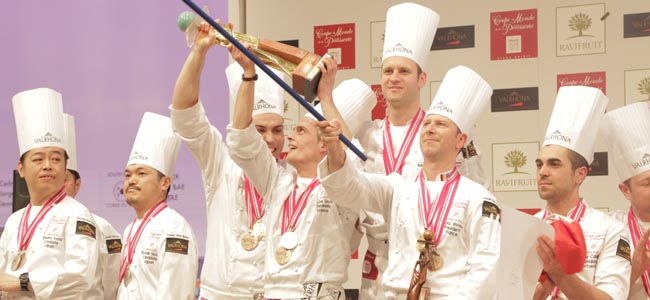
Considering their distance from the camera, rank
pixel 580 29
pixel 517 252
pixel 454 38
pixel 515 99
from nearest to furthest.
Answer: pixel 517 252
pixel 580 29
pixel 515 99
pixel 454 38

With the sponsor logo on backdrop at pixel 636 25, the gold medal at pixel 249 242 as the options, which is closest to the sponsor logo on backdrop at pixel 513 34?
the sponsor logo on backdrop at pixel 636 25

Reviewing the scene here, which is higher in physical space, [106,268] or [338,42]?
[338,42]

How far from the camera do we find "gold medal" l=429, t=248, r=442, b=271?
3.75 metres

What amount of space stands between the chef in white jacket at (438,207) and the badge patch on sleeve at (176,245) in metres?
1.10

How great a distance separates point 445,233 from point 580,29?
8.22 feet

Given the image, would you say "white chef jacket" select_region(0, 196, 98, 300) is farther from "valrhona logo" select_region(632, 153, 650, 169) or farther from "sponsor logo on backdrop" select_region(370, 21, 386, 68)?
"valrhona logo" select_region(632, 153, 650, 169)

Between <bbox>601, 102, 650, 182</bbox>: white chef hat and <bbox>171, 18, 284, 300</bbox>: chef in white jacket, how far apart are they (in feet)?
5.08

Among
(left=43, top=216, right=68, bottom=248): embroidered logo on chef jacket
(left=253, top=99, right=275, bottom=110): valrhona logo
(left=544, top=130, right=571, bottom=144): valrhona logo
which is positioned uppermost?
(left=253, top=99, right=275, bottom=110): valrhona logo

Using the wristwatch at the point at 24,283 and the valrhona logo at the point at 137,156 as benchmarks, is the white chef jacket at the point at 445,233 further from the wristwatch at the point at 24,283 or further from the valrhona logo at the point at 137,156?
the wristwatch at the point at 24,283

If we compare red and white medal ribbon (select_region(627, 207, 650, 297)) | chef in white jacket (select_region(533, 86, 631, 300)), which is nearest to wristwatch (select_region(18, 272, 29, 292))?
chef in white jacket (select_region(533, 86, 631, 300))

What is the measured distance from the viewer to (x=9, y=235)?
5.02 metres

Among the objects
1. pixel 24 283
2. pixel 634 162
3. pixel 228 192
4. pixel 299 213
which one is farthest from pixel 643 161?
pixel 24 283

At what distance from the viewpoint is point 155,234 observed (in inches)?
186

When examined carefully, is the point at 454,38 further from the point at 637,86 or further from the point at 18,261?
the point at 18,261
